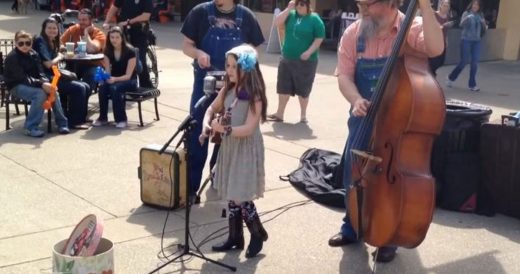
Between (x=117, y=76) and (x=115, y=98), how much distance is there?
0.39 meters

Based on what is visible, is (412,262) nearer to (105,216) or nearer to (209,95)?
(209,95)

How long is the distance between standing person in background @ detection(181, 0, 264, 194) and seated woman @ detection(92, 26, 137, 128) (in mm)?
2775

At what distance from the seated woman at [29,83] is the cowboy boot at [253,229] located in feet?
12.2

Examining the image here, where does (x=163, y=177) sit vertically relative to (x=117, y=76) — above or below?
below

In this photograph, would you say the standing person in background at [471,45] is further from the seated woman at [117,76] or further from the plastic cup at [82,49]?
the plastic cup at [82,49]

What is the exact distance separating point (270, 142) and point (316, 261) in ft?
10.5

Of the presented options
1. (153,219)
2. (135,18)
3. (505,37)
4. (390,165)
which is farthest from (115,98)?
(505,37)

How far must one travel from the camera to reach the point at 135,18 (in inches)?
373

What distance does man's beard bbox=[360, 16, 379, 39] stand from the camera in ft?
13.6

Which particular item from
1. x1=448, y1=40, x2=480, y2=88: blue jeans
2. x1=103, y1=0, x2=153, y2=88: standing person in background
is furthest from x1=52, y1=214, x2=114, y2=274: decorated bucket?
x1=448, y1=40, x2=480, y2=88: blue jeans

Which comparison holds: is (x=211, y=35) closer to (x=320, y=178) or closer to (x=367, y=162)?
(x=320, y=178)

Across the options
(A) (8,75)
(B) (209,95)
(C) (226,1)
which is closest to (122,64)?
(A) (8,75)

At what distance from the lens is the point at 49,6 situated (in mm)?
31859

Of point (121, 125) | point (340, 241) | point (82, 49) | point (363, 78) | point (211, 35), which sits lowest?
point (121, 125)
